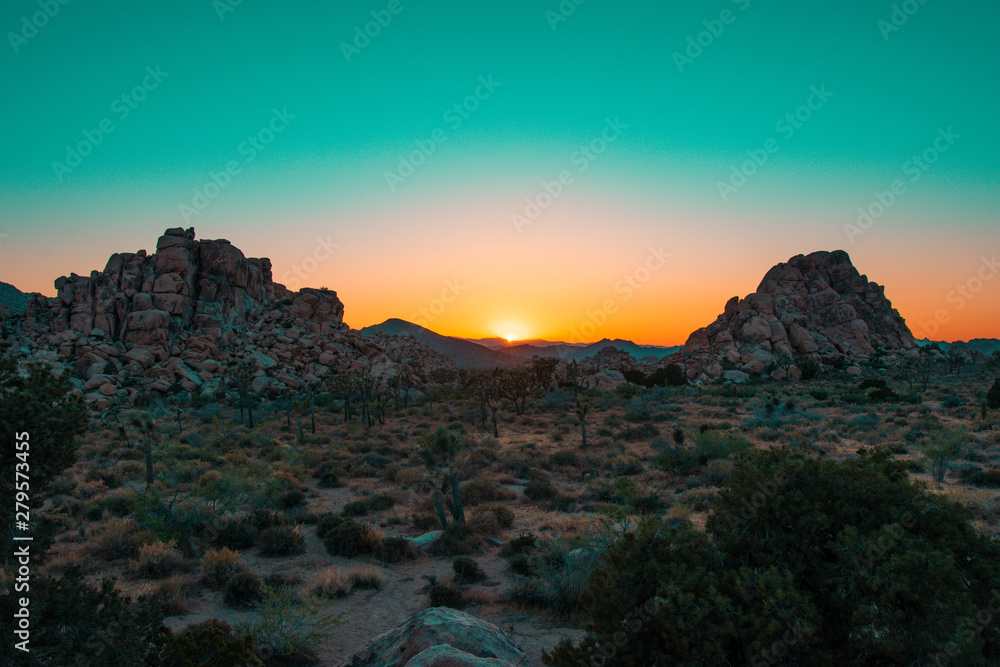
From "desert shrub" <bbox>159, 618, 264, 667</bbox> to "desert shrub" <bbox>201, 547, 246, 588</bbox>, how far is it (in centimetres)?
546

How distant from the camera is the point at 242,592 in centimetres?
1080

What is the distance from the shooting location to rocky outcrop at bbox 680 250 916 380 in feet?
243

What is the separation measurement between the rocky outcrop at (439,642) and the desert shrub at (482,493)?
33.6 feet

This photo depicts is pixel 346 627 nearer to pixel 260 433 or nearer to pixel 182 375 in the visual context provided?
pixel 260 433

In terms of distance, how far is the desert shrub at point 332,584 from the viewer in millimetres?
11226

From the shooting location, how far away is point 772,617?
201 inches

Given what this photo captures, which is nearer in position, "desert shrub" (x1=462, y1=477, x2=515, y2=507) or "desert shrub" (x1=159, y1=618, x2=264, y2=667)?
"desert shrub" (x1=159, y1=618, x2=264, y2=667)

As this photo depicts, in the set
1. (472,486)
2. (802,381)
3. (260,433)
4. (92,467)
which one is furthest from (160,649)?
(802,381)

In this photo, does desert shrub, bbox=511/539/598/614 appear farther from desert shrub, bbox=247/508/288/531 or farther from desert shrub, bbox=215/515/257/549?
desert shrub, bbox=247/508/288/531

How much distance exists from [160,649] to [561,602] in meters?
6.83

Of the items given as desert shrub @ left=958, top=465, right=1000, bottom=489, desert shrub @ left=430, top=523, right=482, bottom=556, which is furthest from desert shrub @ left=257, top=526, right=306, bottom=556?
desert shrub @ left=958, top=465, right=1000, bottom=489

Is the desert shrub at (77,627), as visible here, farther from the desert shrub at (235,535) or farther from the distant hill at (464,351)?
the distant hill at (464,351)

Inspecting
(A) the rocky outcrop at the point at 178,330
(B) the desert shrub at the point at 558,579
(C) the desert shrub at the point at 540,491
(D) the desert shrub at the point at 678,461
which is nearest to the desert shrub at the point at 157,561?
(B) the desert shrub at the point at 558,579

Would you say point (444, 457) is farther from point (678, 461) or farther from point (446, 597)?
point (678, 461)
